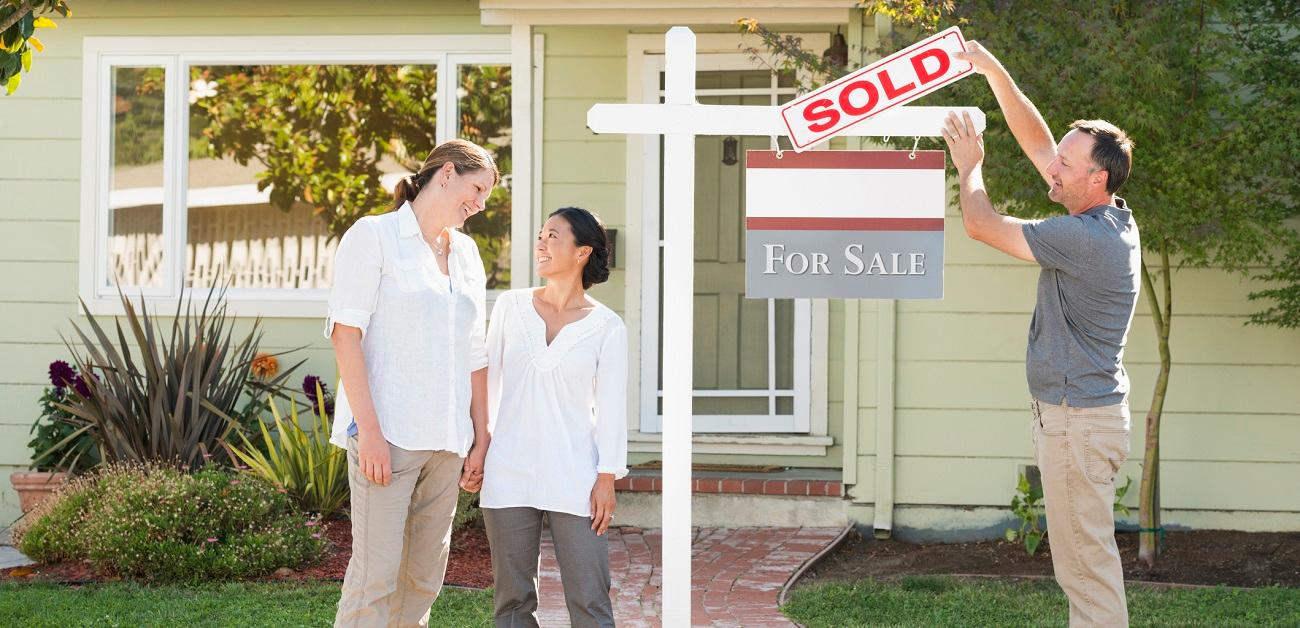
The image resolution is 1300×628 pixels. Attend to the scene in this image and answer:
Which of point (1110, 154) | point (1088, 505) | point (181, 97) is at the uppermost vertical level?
point (181, 97)

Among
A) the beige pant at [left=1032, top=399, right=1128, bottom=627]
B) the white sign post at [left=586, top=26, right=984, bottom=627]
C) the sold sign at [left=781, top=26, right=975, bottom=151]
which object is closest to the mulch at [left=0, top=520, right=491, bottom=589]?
the white sign post at [left=586, top=26, right=984, bottom=627]

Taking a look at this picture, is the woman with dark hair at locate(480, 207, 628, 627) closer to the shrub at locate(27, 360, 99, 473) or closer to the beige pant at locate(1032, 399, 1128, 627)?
the beige pant at locate(1032, 399, 1128, 627)

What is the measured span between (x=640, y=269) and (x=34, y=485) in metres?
3.47

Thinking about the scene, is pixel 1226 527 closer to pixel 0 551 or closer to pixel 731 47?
pixel 731 47

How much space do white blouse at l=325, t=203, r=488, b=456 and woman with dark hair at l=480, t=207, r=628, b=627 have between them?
7.1 inches

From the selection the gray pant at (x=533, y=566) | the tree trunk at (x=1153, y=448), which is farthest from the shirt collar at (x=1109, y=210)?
the tree trunk at (x=1153, y=448)

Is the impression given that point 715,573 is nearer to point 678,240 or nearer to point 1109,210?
point 678,240

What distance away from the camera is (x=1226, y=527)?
22.2 ft

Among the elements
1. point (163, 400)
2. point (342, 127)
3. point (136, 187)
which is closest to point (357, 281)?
point (163, 400)

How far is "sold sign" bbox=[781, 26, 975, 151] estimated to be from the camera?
11.3ft

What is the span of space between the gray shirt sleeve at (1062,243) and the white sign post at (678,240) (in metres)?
0.37

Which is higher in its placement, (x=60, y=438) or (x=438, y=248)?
(x=438, y=248)

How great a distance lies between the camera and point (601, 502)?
3.73m

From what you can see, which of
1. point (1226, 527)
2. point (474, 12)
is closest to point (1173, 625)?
point (1226, 527)
